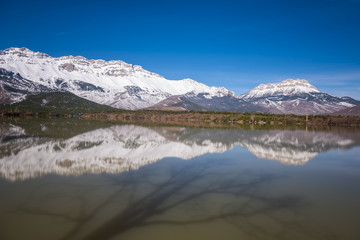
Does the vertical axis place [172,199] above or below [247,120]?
below

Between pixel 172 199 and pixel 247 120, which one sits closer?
pixel 172 199

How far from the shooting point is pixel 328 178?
1739 cm

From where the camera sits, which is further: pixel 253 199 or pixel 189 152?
pixel 189 152

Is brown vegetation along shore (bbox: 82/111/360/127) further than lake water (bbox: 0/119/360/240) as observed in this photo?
Yes

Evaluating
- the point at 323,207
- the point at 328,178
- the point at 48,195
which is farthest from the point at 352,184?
the point at 48,195

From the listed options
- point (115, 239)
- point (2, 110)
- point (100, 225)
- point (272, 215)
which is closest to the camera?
point (115, 239)

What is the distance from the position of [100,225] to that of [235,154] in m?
18.8

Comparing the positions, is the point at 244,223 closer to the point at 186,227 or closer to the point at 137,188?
the point at 186,227

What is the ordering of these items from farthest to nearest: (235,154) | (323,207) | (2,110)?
(2,110) → (235,154) → (323,207)

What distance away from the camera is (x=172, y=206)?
11.3 meters

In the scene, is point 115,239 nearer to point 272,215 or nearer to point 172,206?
point 172,206

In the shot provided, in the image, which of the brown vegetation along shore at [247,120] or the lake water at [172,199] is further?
the brown vegetation along shore at [247,120]

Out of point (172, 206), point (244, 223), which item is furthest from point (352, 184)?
point (172, 206)

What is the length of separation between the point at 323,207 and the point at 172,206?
6.63 metres
